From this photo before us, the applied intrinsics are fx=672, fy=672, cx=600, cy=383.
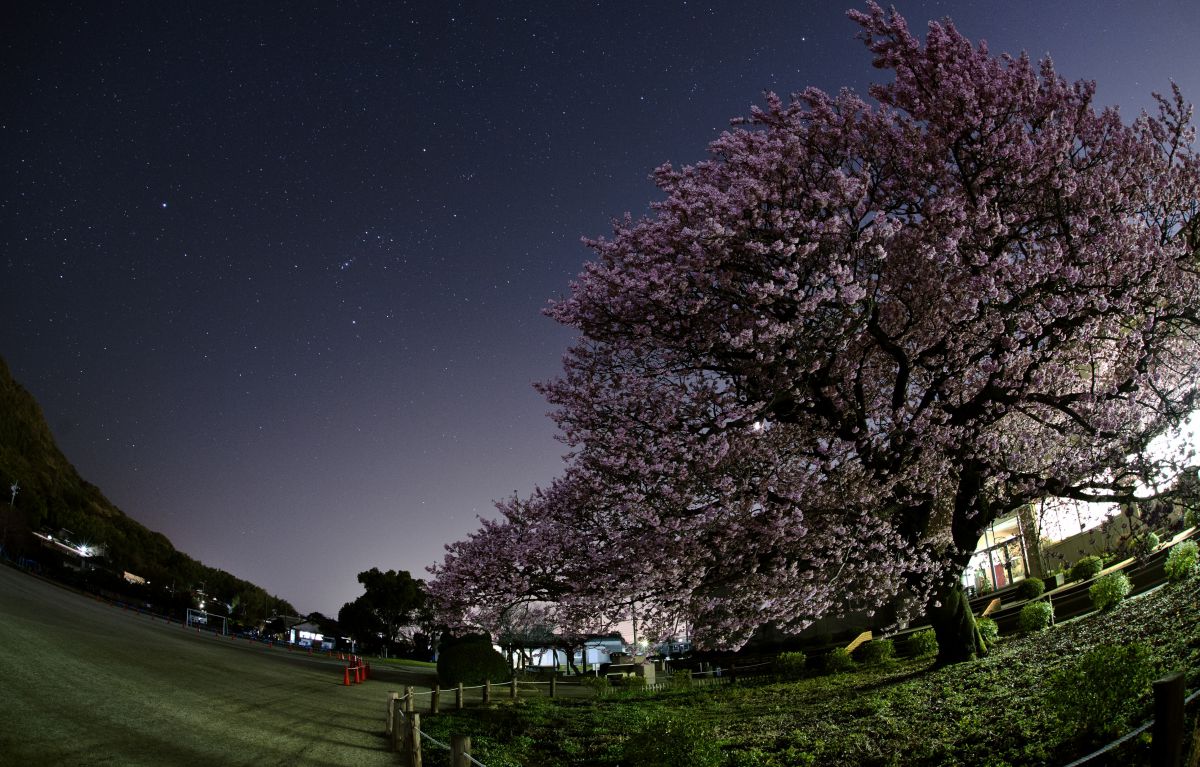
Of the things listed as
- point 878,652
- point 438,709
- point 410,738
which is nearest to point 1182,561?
point 878,652

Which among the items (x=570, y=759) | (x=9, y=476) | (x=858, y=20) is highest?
(x=9, y=476)

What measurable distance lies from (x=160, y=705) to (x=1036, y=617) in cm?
2376

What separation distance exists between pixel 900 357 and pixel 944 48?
20.7 ft

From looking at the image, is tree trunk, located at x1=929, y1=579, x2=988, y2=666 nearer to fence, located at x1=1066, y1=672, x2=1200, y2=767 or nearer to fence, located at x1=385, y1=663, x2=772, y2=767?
fence, located at x1=385, y1=663, x2=772, y2=767

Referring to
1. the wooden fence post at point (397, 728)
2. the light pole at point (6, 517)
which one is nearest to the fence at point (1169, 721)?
the wooden fence post at point (397, 728)

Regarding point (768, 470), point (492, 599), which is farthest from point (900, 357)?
point (492, 599)

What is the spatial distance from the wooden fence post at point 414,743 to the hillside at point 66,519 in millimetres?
66084

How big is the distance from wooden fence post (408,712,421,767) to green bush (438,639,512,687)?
15399 mm

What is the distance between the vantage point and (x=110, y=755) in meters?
12.2

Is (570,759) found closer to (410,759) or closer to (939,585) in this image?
(410,759)

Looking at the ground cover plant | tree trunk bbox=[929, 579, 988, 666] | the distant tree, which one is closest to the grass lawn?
the ground cover plant

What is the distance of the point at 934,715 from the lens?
11859 millimetres

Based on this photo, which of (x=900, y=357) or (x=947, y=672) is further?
(x=947, y=672)

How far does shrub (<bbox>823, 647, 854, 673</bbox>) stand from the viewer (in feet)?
82.3
